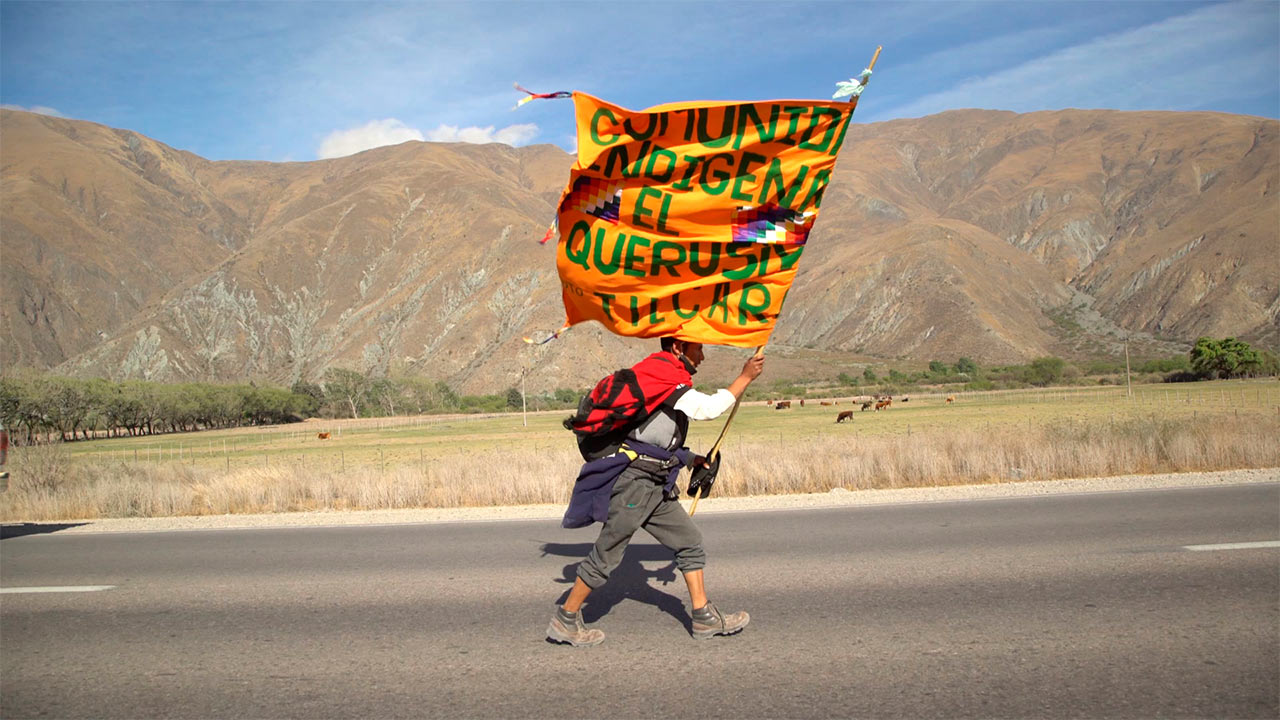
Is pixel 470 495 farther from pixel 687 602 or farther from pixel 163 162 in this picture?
pixel 163 162

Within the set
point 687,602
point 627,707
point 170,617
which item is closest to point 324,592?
point 170,617

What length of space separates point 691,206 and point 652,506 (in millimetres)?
2207

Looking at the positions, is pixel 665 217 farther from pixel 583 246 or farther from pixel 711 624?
pixel 711 624

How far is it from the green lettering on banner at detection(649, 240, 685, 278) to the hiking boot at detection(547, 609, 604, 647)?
2.36 meters

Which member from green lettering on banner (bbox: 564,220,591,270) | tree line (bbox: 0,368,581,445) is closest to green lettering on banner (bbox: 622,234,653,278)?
green lettering on banner (bbox: 564,220,591,270)

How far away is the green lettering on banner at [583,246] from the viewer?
20.4 ft

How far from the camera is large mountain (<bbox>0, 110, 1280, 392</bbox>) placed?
10306 centimetres

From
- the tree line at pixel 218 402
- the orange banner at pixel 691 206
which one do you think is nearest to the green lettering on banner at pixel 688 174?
the orange banner at pixel 691 206

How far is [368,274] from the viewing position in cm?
12631

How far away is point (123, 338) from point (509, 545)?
11453cm

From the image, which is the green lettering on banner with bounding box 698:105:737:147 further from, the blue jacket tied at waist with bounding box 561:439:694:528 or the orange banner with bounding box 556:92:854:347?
the blue jacket tied at waist with bounding box 561:439:694:528

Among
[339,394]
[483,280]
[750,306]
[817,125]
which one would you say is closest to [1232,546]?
[750,306]

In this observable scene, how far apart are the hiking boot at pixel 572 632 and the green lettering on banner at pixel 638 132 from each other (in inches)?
125

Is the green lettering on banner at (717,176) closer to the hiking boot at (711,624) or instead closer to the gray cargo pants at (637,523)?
the gray cargo pants at (637,523)
